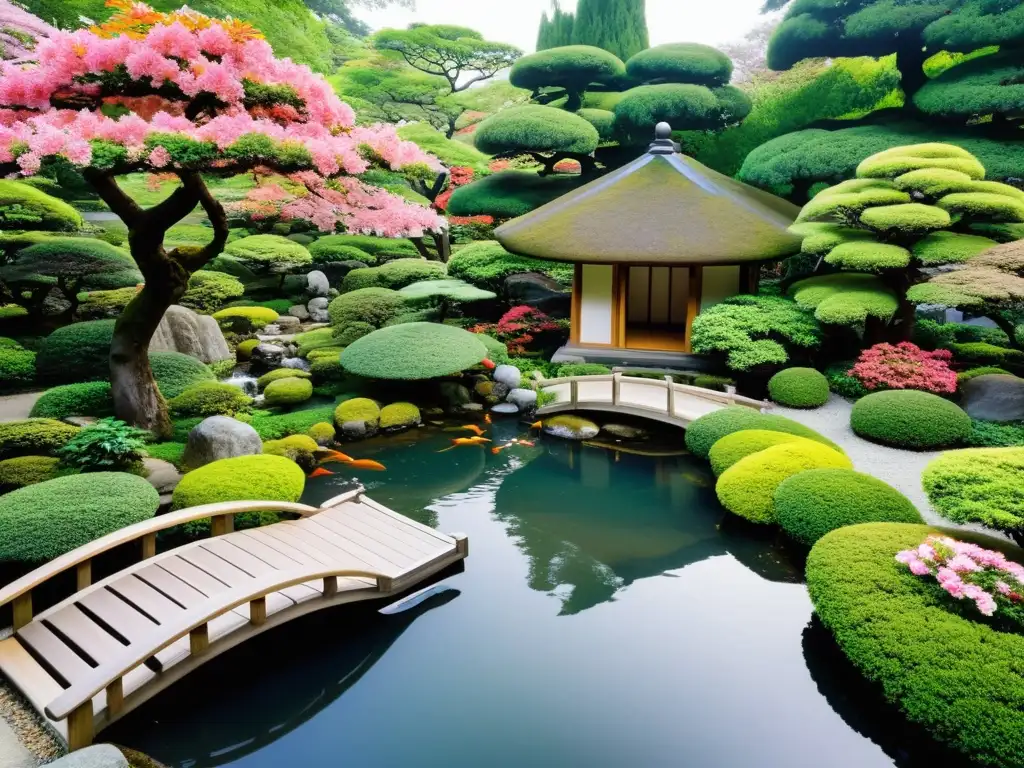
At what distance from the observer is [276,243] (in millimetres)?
17438

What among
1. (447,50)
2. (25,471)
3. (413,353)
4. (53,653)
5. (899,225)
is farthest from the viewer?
(447,50)

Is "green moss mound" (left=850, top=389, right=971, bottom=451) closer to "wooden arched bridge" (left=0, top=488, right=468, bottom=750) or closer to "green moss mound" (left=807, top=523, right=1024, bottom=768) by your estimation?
"green moss mound" (left=807, top=523, right=1024, bottom=768)

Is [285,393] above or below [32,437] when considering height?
below

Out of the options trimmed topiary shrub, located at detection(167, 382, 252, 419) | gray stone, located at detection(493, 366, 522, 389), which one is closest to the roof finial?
gray stone, located at detection(493, 366, 522, 389)

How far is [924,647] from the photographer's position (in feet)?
15.4

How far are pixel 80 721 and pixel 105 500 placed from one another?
7.97 feet

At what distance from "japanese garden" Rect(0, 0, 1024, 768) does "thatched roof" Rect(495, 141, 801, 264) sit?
0.09 metres

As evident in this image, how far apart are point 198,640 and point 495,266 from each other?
11.2 metres

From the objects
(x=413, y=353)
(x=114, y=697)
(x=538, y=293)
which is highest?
(x=538, y=293)

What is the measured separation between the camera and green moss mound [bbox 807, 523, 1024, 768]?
14.0 feet

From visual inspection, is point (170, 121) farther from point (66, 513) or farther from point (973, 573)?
point (973, 573)

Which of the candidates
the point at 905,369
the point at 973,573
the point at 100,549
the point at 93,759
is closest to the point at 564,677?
the point at 973,573

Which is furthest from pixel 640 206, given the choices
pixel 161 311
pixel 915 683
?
pixel 915 683

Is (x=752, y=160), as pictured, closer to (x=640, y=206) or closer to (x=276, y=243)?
(x=640, y=206)
